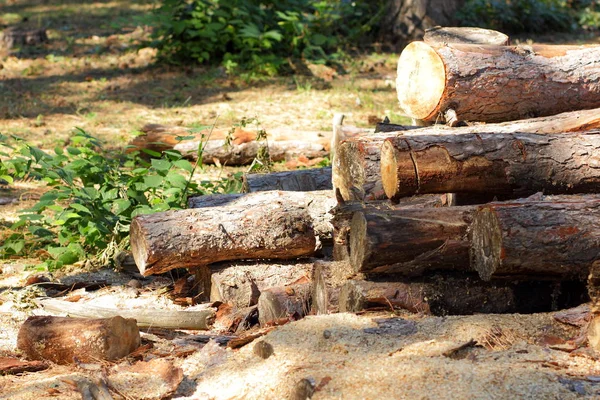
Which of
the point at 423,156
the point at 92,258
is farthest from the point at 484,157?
the point at 92,258

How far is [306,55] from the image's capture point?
11.0m

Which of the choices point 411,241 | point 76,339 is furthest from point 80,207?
point 411,241

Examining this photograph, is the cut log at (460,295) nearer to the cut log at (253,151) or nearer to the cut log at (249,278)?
the cut log at (249,278)

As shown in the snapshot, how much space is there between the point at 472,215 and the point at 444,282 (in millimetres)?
347

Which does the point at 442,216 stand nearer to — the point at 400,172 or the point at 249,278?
the point at 400,172

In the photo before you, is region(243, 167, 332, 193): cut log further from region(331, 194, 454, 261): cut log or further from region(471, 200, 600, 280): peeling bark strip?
region(471, 200, 600, 280): peeling bark strip

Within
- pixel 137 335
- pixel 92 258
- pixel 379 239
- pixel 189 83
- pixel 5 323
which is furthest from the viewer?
pixel 189 83

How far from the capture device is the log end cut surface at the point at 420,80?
5.39 meters

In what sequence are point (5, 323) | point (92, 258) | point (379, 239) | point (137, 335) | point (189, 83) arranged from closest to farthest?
point (379, 239) → point (137, 335) → point (5, 323) → point (92, 258) → point (189, 83)

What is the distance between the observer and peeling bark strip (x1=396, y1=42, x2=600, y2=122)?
211 inches

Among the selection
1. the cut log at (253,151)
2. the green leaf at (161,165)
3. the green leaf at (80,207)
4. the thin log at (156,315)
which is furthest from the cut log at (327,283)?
the cut log at (253,151)

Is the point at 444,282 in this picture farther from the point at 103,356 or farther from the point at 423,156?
the point at 103,356

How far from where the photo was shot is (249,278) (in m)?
4.78

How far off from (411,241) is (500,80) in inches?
72.5
